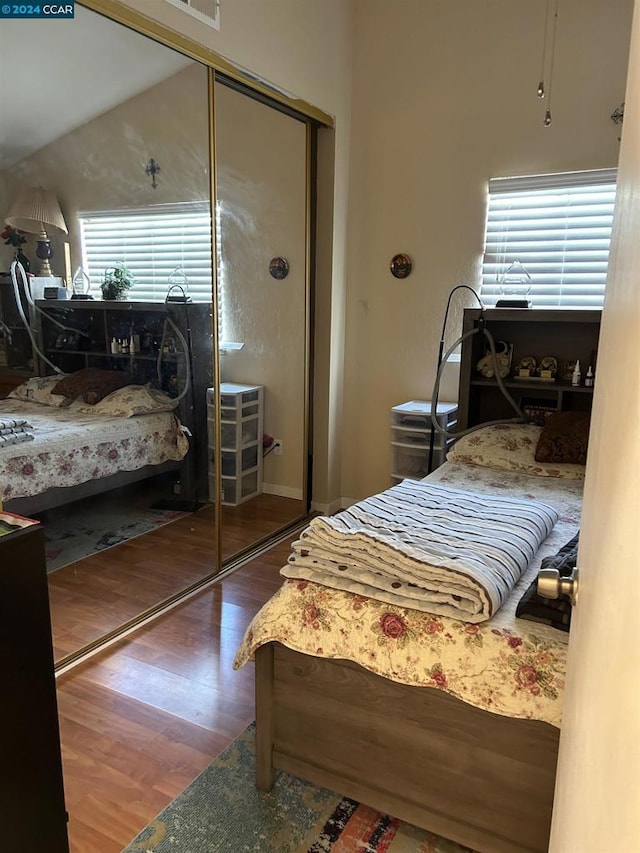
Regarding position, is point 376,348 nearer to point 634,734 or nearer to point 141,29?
point 141,29

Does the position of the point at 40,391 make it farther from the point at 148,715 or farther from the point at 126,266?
the point at 148,715

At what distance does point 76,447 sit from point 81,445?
26 millimetres

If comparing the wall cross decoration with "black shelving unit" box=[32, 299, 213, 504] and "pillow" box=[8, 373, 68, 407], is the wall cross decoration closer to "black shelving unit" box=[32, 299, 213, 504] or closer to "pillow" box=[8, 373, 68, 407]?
"black shelving unit" box=[32, 299, 213, 504]

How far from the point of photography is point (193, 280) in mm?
2779

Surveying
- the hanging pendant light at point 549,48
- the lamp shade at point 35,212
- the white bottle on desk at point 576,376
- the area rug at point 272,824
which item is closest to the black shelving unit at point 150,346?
the lamp shade at point 35,212

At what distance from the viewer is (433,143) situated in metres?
3.40

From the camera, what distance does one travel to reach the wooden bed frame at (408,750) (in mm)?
1357

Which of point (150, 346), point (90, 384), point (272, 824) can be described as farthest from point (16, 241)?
point (272, 824)

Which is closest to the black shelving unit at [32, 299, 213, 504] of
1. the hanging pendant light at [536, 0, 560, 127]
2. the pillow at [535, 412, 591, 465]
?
the pillow at [535, 412, 591, 465]

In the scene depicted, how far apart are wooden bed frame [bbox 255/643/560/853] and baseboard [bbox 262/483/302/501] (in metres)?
1.99

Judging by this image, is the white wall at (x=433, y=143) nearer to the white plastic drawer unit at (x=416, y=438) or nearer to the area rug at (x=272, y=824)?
the white plastic drawer unit at (x=416, y=438)

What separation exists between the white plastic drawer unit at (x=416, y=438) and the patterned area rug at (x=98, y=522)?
4.31ft

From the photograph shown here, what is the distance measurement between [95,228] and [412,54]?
2196 mm

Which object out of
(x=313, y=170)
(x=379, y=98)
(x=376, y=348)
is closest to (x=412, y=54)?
(x=379, y=98)
